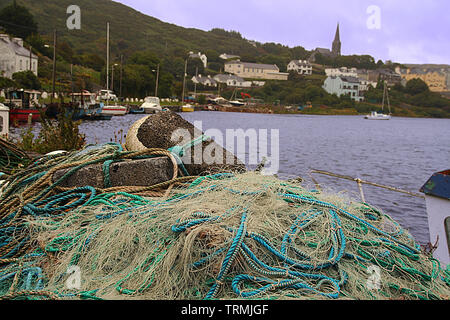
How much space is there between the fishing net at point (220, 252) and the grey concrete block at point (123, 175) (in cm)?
52

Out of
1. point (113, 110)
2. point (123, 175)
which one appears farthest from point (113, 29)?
point (123, 175)

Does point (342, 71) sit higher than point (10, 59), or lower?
higher

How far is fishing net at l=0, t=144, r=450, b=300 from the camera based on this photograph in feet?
8.96

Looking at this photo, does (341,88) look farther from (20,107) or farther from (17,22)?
(20,107)

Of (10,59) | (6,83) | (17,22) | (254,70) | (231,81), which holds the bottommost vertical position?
(6,83)

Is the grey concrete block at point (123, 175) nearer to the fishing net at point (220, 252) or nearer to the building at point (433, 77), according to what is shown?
the fishing net at point (220, 252)

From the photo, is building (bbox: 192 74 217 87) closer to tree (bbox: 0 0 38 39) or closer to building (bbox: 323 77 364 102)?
building (bbox: 323 77 364 102)

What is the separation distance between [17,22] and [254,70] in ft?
357

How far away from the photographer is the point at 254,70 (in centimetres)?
16912

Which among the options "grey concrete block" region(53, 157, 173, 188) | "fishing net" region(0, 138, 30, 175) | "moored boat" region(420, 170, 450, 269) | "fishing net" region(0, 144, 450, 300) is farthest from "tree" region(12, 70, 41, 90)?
"moored boat" region(420, 170, 450, 269)

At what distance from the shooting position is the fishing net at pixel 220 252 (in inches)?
108

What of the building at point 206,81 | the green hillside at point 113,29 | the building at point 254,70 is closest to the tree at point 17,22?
the green hillside at point 113,29
